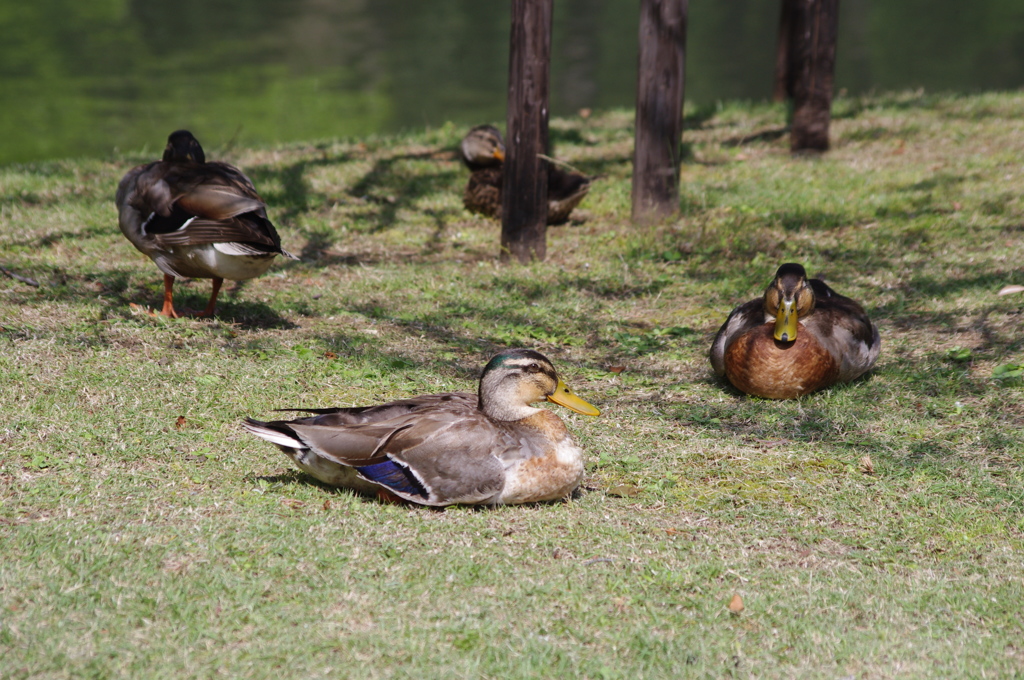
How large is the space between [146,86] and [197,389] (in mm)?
19884

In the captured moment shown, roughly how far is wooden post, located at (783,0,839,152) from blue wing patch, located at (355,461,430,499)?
8295 millimetres

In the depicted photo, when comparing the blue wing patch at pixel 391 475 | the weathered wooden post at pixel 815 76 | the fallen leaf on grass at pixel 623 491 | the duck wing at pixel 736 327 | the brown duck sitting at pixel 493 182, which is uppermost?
the weathered wooden post at pixel 815 76

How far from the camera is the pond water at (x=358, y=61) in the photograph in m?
20.3

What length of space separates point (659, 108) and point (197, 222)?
4700 mm

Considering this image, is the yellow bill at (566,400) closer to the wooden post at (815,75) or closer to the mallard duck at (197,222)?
the mallard duck at (197,222)

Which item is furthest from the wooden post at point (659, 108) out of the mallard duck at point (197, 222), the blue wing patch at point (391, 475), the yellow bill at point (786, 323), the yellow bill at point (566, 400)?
the blue wing patch at point (391, 475)

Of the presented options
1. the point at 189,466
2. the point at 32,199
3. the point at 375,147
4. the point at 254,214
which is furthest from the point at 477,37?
the point at 189,466

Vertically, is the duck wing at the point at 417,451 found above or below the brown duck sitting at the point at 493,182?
below

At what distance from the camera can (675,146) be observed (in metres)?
9.13

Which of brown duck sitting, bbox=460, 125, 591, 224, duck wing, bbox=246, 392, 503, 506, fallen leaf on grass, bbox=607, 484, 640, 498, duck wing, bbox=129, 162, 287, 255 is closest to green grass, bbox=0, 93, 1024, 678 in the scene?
fallen leaf on grass, bbox=607, 484, 640, 498

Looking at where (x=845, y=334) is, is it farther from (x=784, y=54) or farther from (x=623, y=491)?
(x=784, y=54)

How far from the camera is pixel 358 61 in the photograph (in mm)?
27719

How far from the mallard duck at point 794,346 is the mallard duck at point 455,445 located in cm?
171

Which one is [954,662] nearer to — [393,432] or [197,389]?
[393,432]
